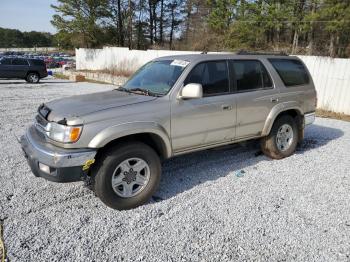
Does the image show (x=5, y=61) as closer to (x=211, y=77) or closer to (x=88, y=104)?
(x=88, y=104)

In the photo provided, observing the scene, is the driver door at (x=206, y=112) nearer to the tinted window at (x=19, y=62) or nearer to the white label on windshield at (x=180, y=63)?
the white label on windshield at (x=180, y=63)

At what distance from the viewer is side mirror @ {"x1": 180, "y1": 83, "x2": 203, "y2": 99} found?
3732mm

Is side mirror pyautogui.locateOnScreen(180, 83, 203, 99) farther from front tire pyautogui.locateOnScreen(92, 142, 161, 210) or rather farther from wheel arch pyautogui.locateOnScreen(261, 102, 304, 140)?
wheel arch pyautogui.locateOnScreen(261, 102, 304, 140)

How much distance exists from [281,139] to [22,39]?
402ft

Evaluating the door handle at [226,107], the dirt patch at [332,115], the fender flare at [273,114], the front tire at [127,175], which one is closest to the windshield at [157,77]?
the door handle at [226,107]

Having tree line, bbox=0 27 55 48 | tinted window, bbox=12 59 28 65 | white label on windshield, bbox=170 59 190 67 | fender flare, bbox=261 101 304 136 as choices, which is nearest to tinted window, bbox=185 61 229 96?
white label on windshield, bbox=170 59 190 67

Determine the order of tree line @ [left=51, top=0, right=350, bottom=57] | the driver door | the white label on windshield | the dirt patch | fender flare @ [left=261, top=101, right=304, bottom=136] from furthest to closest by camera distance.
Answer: tree line @ [left=51, top=0, right=350, bottom=57] < the dirt patch < fender flare @ [left=261, top=101, right=304, bottom=136] < the white label on windshield < the driver door

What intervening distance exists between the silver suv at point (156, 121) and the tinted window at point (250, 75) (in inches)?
0.6

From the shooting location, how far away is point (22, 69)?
19016 millimetres

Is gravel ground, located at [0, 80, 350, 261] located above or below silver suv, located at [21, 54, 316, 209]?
below

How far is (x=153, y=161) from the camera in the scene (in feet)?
12.3

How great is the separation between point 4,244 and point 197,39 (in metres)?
26.1

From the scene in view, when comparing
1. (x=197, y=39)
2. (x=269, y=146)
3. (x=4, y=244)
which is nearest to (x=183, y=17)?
(x=197, y=39)

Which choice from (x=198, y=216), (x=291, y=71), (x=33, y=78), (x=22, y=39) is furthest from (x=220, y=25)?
(x=22, y=39)
